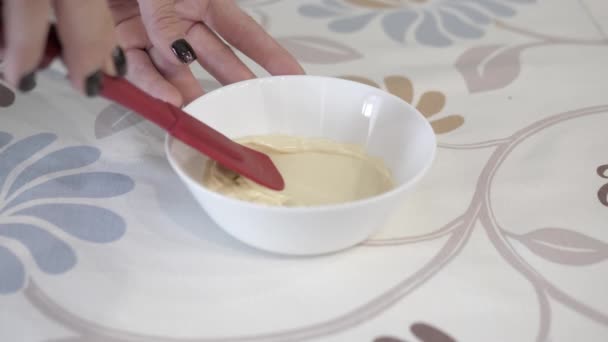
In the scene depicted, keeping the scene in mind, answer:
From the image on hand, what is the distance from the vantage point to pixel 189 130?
19.4 inches

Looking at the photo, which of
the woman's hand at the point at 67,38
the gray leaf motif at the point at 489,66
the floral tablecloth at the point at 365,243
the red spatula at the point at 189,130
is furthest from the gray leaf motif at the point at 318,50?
the woman's hand at the point at 67,38

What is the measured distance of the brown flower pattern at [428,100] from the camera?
0.68 meters

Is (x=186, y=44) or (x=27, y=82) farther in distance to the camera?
(x=186, y=44)

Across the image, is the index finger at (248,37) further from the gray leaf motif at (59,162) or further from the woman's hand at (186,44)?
the gray leaf motif at (59,162)

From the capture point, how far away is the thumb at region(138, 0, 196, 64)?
64cm

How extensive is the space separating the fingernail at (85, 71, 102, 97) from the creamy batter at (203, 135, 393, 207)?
148mm

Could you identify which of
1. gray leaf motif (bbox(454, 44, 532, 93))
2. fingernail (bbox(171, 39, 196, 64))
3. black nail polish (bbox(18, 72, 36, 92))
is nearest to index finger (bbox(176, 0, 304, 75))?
fingernail (bbox(171, 39, 196, 64))

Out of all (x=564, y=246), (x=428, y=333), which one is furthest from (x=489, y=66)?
(x=428, y=333)

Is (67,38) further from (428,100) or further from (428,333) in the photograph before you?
(428,100)

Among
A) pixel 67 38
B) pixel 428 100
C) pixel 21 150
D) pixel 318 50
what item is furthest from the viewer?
pixel 318 50

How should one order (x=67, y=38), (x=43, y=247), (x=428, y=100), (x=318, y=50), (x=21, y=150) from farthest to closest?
1. (x=318, y=50)
2. (x=428, y=100)
3. (x=21, y=150)
4. (x=43, y=247)
5. (x=67, y=38)

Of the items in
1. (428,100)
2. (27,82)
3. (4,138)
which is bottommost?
(4,138)

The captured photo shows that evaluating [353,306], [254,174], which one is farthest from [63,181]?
[353,306]

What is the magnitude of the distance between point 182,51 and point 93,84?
0.80 feet
